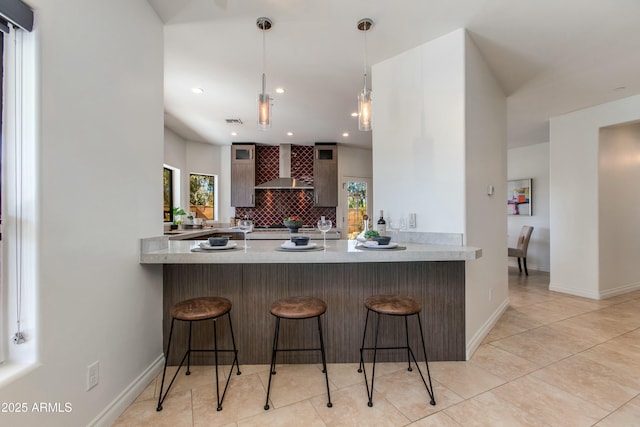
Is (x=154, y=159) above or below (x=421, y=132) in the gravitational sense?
below

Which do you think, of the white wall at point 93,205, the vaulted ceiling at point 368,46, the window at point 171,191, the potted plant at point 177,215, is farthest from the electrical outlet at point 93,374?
the window at point 171,191

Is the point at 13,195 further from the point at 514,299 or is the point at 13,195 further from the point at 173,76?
the point at 514,299

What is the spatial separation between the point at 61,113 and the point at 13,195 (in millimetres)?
439

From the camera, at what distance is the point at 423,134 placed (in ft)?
8.41

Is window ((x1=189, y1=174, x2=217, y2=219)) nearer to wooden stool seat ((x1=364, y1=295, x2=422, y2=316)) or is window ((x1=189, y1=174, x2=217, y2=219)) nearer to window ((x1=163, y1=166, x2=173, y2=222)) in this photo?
window ((x1=163, y1=166, x2=173, y2=222))

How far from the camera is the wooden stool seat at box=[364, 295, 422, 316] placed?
180 centimetres

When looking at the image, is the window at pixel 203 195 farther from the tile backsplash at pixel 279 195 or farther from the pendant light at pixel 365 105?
the pendant light at pixel 365 105

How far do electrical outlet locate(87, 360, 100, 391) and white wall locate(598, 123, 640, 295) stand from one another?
5.69 meters

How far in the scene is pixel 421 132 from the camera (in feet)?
8.44

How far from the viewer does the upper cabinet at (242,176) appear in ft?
20.1

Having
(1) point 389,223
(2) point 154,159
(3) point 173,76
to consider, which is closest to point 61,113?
(2) point 154,159

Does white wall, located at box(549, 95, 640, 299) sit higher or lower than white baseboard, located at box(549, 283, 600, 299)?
higher

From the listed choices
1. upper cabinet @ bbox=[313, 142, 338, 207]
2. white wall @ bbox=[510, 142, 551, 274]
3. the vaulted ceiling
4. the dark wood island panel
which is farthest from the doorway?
the dark wood island panel

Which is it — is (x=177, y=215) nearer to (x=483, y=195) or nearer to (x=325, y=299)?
(x=325, y=299)
